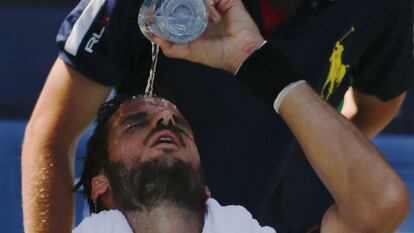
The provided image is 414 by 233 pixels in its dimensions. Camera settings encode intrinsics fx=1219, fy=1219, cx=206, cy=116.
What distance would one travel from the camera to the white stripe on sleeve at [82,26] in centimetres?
203

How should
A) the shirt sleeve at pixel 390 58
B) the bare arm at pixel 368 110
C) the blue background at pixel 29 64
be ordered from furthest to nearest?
the blue background at pixel 29 64 < the bare arm at pixel 368 110 < the shirt sleeve at pixel 390 58

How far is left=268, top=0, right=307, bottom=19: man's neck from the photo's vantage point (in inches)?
82.4

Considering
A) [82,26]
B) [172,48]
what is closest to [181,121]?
[172,48]

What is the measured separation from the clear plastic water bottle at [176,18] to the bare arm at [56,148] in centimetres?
24

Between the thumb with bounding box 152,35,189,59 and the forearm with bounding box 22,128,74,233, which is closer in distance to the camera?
the thumb with bounding box 152,35,189,59

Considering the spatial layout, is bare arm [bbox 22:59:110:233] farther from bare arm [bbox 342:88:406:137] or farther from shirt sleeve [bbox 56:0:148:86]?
bare arm [bbox 342:88:406:137]

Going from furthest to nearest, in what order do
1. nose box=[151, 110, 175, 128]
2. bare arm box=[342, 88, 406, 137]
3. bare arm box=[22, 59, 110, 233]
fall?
bare arm box=[342, 88, 406, 137], bare arm box=[22, 59, 110, 233], nose box=[151, 110, 175, 128]

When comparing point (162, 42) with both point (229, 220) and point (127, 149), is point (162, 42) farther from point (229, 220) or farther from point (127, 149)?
point (229, 220)

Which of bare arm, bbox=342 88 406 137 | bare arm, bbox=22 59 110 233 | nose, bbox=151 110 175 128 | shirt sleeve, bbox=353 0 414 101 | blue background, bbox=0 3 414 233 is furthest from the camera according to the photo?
blue background, bbox=0 3 414 233

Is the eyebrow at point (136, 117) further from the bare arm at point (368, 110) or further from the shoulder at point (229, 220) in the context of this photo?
the bare arm at point (368, 110)

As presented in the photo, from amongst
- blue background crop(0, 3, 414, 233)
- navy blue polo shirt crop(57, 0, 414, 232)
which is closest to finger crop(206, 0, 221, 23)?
navy blue polo shirt crop(57, 0, 414, 232)

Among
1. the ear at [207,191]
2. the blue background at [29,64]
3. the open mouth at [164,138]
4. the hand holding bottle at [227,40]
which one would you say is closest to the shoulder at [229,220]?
the ear at [207,191]

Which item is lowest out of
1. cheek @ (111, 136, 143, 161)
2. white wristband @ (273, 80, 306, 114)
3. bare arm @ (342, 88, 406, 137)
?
bare arm @ (342, 88, 406, 137)

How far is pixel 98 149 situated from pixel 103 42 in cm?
18
